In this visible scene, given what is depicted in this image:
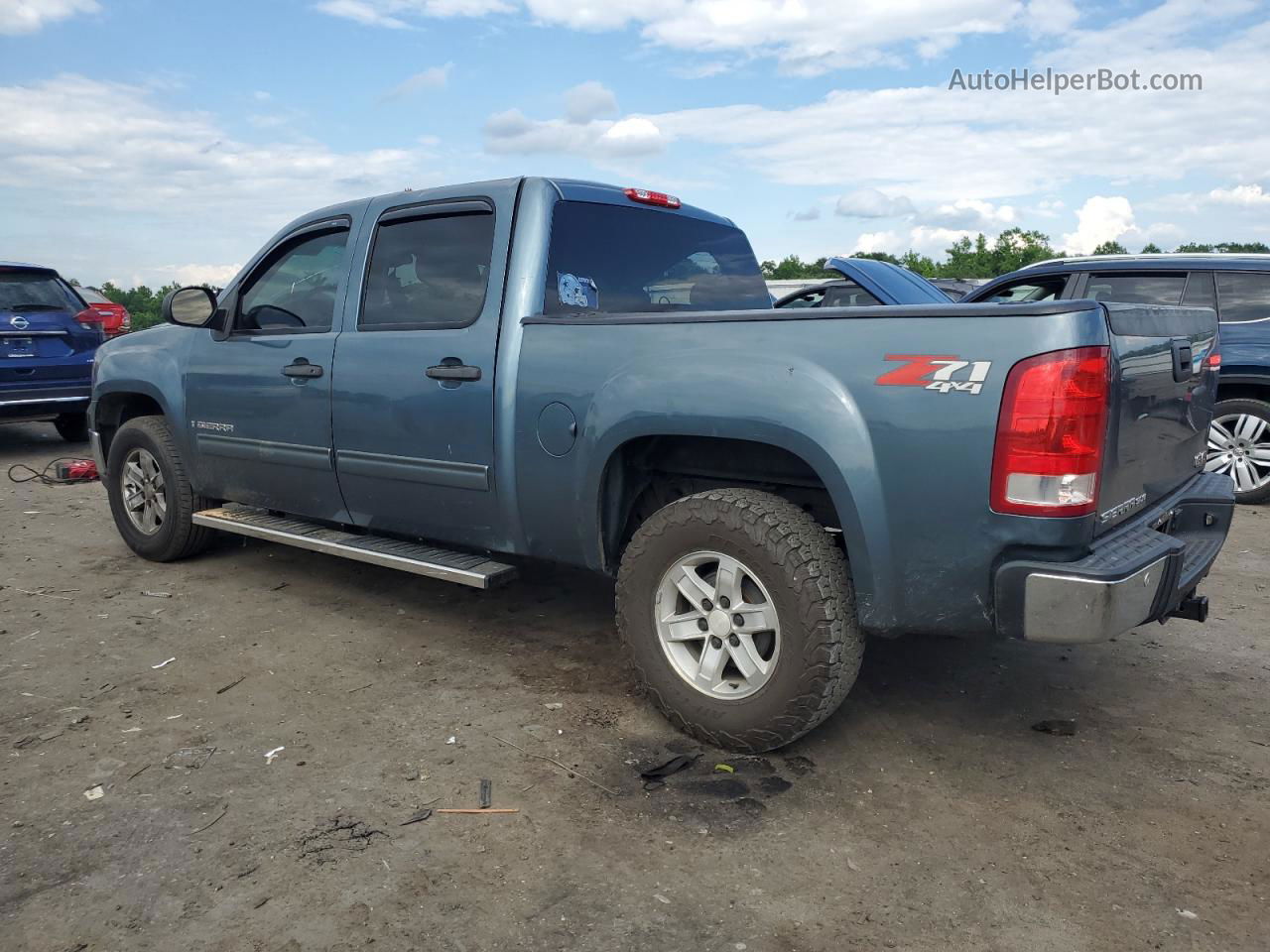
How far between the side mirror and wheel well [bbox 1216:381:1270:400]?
6.80 meters

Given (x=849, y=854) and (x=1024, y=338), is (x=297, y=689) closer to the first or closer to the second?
(x=849, y=854)

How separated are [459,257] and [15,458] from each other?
786 centimetres

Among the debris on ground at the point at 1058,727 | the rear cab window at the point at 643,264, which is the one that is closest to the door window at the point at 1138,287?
the rear cab window at the point at 643,264

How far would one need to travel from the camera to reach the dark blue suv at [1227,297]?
7.11 m

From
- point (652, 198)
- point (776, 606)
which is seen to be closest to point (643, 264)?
point (652, 198)

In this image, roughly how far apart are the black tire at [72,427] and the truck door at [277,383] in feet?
21.5

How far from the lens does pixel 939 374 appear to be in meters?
2.72

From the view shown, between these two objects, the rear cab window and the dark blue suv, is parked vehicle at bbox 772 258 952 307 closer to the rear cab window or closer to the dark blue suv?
the rear cab window

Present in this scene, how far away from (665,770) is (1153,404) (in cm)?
191

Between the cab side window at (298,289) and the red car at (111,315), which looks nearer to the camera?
the cab side window at (298,289)

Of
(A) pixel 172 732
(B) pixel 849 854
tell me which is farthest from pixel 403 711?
(B) pixel 849 854

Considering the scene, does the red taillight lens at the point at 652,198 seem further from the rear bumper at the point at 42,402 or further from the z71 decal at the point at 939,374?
the rear bumper at the point at 42,402

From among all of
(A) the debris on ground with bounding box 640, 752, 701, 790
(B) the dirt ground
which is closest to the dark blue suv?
(B) the dirt ground

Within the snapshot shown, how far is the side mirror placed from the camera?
16.2 ft
